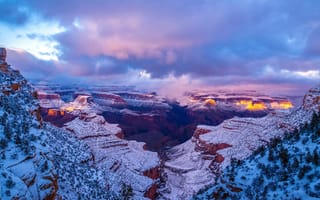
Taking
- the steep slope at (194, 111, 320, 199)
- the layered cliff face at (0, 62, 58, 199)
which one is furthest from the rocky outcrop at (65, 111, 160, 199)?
the steep slope at (194, 111, 320, 199)

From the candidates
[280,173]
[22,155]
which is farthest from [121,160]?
[280,173]

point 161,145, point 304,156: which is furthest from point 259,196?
point 161,145

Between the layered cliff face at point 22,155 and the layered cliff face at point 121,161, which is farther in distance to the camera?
the layered cliff face at point 121,161

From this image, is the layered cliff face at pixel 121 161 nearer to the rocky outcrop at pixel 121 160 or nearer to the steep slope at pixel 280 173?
the rocky outcrop at pixel 121 160

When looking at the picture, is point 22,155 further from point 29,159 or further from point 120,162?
point 120,162

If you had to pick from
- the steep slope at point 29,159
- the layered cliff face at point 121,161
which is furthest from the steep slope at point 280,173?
the layered cliff face at point 121,161

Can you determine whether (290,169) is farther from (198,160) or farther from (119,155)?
(198,160)

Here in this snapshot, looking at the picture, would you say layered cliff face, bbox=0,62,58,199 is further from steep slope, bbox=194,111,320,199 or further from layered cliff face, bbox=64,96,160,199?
layered cliff face, bbox=64,96,160,199

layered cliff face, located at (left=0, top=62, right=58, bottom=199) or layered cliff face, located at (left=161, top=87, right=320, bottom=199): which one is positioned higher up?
layered cliff face, located at (left=0, top=62, right=58, bottom=199)
